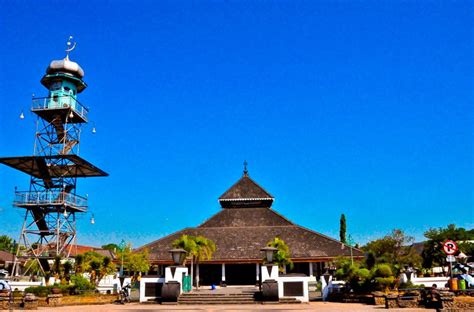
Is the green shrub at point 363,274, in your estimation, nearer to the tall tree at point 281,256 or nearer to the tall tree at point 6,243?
the tall tree at point 281,256

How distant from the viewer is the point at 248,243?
120 feet

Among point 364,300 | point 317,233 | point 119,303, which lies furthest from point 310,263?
point 119,303

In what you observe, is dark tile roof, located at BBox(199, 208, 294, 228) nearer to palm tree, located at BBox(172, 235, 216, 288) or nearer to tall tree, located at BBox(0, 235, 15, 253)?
palm tree, located at BBox(172, 235, 216, 288)

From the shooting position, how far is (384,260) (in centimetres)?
2108

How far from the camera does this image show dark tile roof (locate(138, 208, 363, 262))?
34594 millimetres

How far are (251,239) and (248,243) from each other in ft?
2.26

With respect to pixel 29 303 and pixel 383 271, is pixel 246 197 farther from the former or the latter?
pixel 29 303

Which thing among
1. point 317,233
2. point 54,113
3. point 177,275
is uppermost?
point 54,113

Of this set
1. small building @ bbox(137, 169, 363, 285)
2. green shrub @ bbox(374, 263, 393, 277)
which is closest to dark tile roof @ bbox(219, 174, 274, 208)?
small building @ bbox(137, 169, 363, 285)

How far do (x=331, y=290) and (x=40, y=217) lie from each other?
22297 millimetres

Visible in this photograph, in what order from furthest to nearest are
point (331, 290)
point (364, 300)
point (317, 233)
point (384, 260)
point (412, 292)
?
point (317, 233) → point (331, 290) → point (384, 260) → point (364, 300) → point (412, 292)

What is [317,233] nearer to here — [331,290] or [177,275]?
[331,290]

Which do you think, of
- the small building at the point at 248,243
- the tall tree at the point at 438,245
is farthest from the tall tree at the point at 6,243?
the tall tree at the point at 438,245

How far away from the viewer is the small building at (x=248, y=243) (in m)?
34.6
